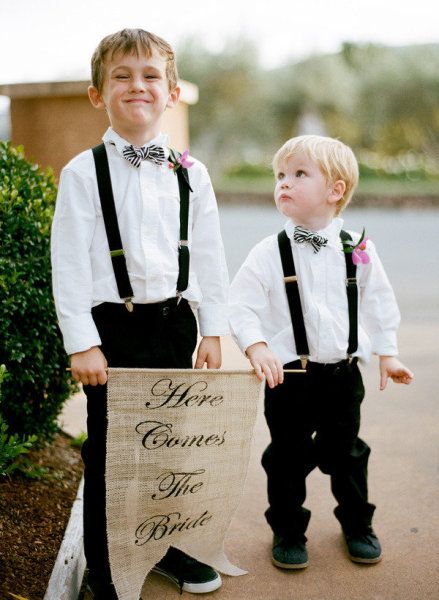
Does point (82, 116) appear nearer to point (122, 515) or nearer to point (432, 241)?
point (122, 515)

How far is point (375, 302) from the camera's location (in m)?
2.71

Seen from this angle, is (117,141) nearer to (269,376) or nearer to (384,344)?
(269,376)

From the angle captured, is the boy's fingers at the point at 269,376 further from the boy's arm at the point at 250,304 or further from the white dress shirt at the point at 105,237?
the white dress shirt at the point at 105,237

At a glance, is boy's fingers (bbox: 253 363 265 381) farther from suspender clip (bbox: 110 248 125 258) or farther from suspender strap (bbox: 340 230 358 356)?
suspender clip (bbox: 110 248 125 258)

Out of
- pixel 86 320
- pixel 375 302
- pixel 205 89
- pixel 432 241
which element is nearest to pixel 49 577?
pixel 86 320

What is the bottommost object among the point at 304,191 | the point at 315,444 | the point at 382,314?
the point at 315,444

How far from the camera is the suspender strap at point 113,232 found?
2270 millimetres

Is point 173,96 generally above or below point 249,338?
above

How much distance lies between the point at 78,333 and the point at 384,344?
3.83 ft

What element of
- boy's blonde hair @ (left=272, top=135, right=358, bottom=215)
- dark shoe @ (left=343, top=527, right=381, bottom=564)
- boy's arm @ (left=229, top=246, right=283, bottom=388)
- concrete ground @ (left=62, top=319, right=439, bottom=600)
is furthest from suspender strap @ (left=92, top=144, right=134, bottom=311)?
dark shoe @ (left=343, top=527, right=381, bottom=564)

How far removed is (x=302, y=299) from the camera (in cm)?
259

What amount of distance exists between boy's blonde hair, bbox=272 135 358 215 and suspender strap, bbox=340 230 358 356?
0.30 meters

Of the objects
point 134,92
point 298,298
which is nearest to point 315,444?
point 298,298

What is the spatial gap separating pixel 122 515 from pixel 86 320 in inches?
25.4
